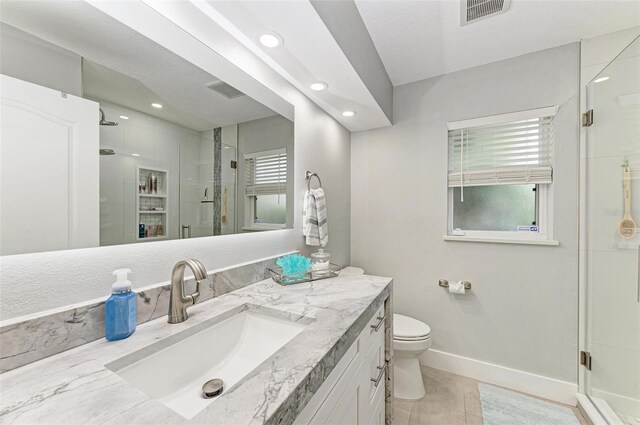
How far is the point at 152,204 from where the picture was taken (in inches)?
36.1

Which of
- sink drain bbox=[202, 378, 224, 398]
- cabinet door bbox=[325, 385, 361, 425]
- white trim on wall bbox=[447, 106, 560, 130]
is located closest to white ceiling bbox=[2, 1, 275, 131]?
sink drain bbox=[202, 378, 224, 398]

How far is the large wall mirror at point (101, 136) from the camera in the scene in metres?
0.63

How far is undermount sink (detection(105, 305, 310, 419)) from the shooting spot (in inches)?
26.7

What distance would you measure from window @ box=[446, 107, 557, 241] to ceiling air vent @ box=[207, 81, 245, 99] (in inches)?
65.3

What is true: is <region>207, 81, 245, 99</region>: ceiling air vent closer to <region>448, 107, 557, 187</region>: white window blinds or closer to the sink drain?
the sink drain

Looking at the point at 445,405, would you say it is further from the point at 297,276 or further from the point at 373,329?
the point at 297,276

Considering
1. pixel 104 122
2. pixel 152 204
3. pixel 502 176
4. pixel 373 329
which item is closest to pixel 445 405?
pixel 373 329

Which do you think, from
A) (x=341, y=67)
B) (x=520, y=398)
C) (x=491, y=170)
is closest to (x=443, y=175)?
(x=491, y=170)

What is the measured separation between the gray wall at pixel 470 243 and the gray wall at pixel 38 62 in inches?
78.8

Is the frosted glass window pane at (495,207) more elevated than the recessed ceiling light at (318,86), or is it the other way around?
the recessed ceiling light at (318,86)

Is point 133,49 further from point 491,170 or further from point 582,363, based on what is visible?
point 582,363

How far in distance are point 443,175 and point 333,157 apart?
2.94ft

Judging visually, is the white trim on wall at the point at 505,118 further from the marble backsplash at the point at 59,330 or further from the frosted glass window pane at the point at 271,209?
the marble backsplash at the point at 59,330

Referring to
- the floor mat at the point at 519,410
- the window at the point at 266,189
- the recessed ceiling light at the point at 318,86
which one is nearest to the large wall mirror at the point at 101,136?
the window at the point at 266,189
